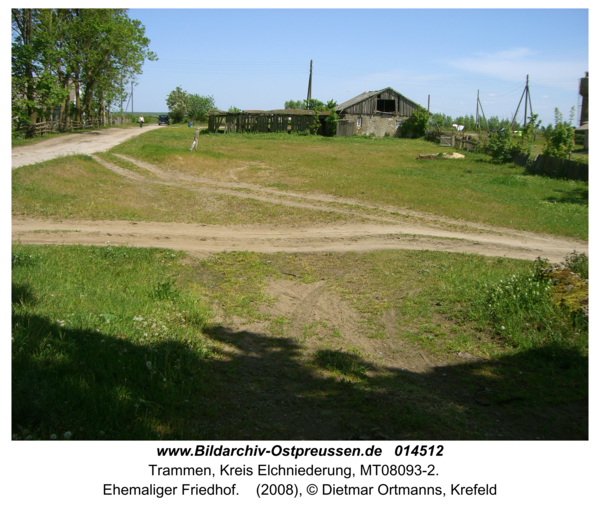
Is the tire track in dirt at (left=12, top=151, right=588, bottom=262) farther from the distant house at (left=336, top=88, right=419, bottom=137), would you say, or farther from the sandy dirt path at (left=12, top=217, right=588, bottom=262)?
the distant house at (left=336, top=88, right=419, bottom=137)

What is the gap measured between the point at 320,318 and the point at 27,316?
14.3ft

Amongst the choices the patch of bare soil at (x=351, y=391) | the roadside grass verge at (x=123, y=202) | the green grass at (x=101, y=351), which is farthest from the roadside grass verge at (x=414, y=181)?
the green grass at (x=101, y=351)

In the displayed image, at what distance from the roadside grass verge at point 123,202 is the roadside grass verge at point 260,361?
4.85 m

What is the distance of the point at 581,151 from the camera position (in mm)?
28438

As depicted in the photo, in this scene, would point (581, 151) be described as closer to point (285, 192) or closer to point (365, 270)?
point (285, 192)

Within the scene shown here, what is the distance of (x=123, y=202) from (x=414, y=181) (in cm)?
1300

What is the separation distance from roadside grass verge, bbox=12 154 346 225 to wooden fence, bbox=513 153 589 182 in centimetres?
1473

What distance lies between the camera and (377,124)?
171ft

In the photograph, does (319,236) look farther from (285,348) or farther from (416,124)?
(416,124)

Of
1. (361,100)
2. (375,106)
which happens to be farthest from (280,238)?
(375,106)

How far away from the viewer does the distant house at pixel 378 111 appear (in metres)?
50.9

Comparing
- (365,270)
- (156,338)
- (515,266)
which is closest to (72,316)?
(156,338)

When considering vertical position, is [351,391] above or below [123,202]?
below

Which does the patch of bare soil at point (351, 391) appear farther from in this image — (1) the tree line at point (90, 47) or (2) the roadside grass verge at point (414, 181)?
(1) the tree line at point (90, 47)
